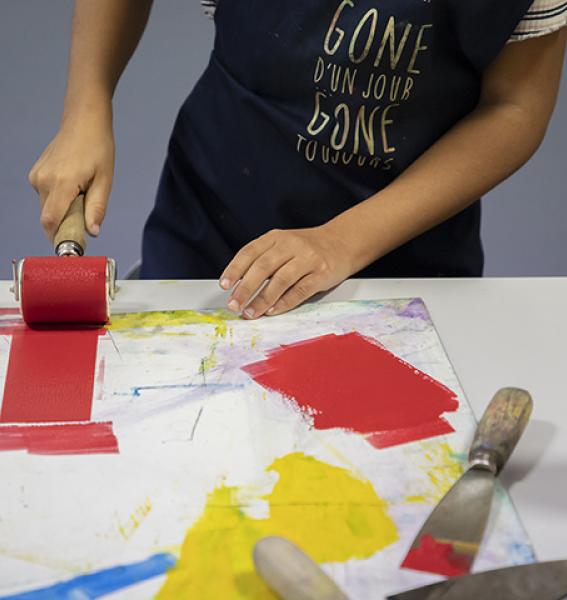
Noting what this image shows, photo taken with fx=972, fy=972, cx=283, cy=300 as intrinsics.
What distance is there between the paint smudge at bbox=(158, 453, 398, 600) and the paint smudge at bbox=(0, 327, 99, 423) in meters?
0.17

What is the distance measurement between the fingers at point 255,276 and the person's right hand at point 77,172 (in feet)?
0.54

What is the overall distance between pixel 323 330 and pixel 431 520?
11.7 inches

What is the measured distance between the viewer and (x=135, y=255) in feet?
7.70

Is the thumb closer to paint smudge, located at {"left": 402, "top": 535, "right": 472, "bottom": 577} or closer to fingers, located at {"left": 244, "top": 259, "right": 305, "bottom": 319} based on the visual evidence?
fingers, located at {"left": 244, "top": 259, "right": 305, "bottom": 319}

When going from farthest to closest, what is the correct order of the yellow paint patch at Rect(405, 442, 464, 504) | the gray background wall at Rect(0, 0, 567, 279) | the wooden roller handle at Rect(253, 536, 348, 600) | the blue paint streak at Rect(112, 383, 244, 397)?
the gray background wall at Rect(0, 0, 567, 279) → the blue paint streak at Rect(112, 383, 244, 397) → the yellow paint patch at Rect(405, 442, 464, 504) → the wooden roller handle at Rect(253, 536, 348, 600)

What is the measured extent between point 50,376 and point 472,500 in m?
0.37

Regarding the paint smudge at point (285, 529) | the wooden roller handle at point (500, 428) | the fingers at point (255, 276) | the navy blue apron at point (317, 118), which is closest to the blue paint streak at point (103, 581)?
the paint smudge at point (285, 529)

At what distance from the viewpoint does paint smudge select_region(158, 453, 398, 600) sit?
607 mm

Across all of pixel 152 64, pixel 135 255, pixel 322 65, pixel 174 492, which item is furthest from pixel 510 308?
pixel 152 64

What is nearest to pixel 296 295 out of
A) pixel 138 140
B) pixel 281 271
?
pixel 281 271

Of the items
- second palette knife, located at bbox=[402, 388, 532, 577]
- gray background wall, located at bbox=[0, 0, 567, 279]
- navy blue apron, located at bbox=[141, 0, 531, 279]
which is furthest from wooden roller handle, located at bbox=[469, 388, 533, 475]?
gray background wall, located at bbox=[0, 0, 567, 279]

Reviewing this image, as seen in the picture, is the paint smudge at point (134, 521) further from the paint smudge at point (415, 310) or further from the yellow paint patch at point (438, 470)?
the paint smudge at point (415, 310)

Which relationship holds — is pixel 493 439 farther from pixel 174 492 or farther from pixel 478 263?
pixel 478 263

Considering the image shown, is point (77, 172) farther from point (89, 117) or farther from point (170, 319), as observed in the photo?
point (170, 319)
